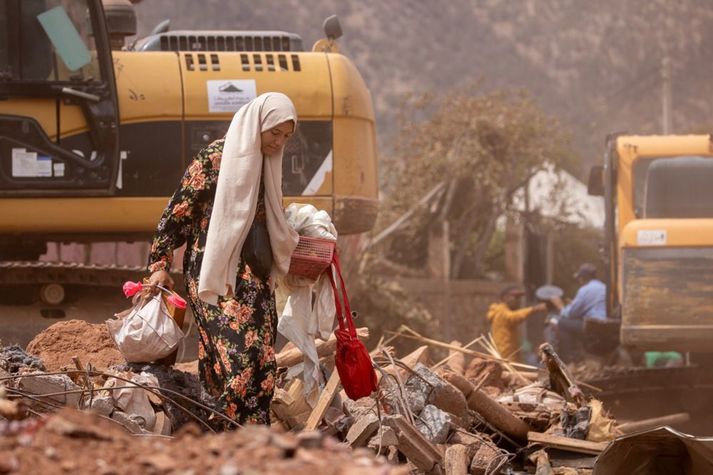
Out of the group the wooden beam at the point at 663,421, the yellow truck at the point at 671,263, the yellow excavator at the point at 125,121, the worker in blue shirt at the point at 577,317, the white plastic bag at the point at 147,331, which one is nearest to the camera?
the white plastic bag at the point at 147,331

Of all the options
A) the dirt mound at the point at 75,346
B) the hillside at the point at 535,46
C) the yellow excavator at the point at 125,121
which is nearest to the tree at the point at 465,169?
the yellow excavator at the point at 125,121

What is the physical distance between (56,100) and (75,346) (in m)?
2.40

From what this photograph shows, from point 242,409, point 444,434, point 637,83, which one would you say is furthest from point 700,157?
point 637,83

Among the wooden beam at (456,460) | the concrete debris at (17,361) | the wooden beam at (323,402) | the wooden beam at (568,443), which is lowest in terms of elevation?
the wooden beam at (568,443)

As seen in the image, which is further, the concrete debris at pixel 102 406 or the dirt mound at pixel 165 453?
the concrete debris at pixel 102 406

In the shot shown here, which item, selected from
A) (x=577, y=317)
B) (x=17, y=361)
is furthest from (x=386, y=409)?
(x=577, y=317)

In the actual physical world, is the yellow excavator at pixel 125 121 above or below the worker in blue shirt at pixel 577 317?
above

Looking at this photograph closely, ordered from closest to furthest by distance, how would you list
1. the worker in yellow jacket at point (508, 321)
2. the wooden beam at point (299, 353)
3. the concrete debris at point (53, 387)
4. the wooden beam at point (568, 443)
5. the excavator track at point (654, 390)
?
the concrete debris at point (53, 387)
the wooden beam at point (568, 443)
the wooden beam at point (299, 353)
the excavator track at point (654, 390)
the worker in yellow jacket at point (508, 321)

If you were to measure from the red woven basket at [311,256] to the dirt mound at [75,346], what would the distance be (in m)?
1.30

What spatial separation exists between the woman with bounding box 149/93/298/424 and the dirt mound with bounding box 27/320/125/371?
47.8 inches

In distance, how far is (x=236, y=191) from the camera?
6695 millimetres

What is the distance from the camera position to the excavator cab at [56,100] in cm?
998

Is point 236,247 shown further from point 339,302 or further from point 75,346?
point 75,346

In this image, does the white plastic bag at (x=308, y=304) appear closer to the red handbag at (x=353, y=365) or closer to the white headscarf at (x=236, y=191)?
the red handbag at (x=353, y=365)
